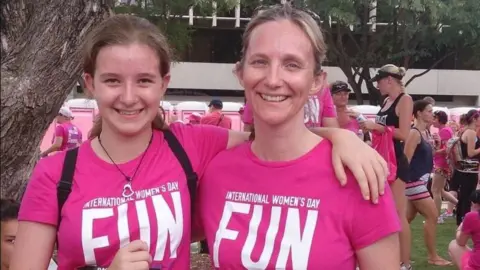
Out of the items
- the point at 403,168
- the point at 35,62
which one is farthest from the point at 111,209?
the point at 403,168

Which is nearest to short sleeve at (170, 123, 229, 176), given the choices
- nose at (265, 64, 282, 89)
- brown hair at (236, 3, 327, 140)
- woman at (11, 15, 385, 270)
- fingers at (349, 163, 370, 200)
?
woman at (11, 15, 385, 270)

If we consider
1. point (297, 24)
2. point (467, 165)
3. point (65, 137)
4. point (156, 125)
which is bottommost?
point (467, 165)

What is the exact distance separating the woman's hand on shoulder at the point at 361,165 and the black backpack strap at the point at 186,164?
0.45 m

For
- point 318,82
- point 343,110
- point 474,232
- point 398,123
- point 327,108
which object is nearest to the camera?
point 318,82

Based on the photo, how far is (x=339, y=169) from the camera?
6.14ft

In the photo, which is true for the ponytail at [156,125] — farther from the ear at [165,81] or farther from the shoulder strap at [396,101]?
the shoulder strap at [396,101]

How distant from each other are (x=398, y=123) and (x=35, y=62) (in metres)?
3.96

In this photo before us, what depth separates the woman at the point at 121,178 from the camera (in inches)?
74.1

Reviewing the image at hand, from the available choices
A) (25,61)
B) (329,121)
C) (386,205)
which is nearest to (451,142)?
(329,121)

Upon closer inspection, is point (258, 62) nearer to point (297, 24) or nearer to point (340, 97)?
point (297, 24)

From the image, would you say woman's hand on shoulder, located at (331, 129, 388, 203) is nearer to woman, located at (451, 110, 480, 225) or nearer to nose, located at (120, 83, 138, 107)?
nose, located at (120, 83, 138, 107)

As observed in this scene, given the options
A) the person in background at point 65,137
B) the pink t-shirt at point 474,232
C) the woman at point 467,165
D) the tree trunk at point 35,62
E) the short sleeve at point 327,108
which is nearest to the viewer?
the tree trunk at point 35,62

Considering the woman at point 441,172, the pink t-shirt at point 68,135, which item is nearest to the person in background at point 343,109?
the woman at point 441,172

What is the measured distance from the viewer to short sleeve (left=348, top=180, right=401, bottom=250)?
70.8 inches
